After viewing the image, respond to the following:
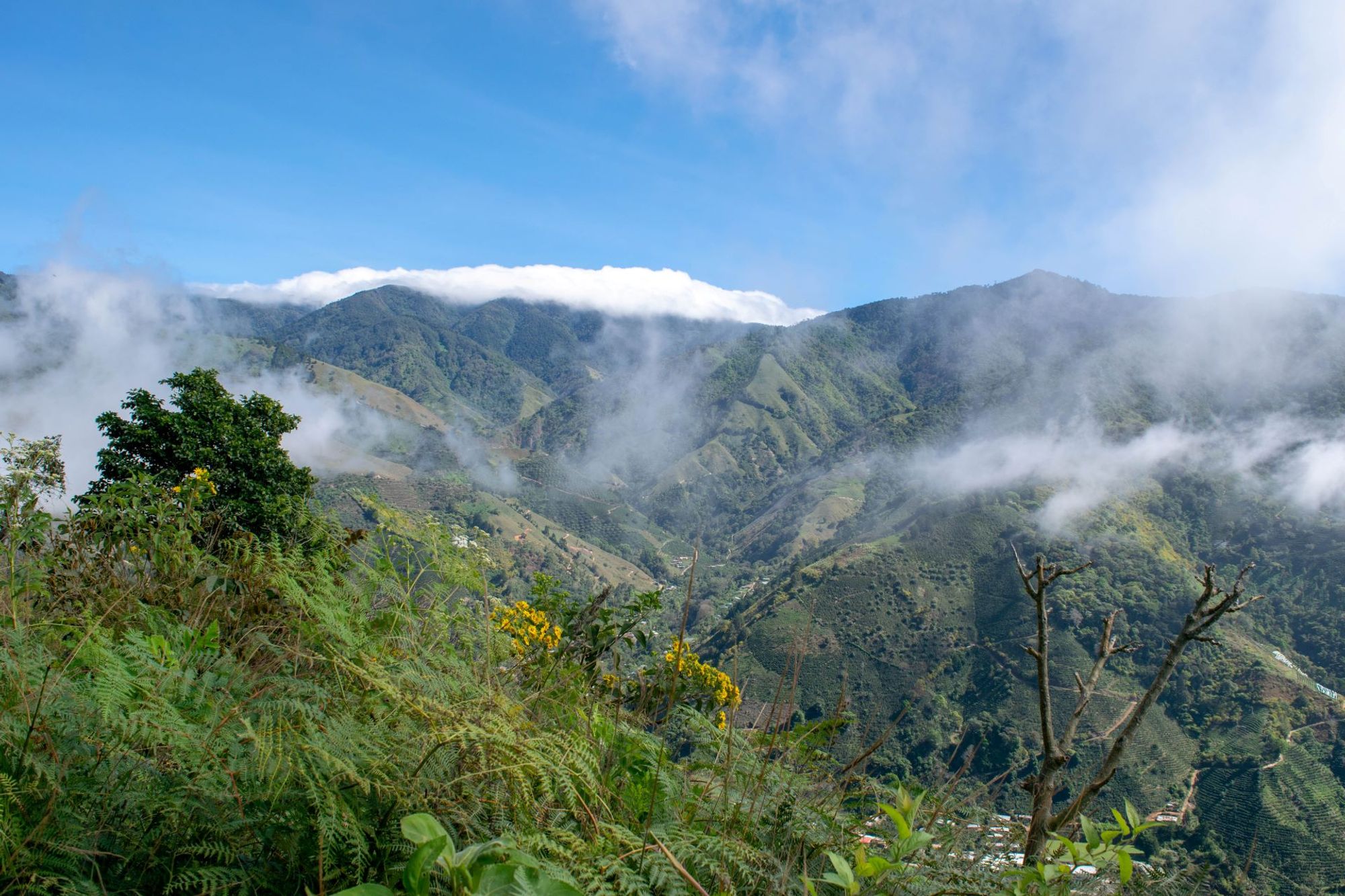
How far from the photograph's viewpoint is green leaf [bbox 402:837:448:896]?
1.25 m

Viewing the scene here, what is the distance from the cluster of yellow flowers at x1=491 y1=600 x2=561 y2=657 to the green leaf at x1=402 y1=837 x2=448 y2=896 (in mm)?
2778

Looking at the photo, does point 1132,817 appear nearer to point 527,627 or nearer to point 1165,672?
point 1165,672

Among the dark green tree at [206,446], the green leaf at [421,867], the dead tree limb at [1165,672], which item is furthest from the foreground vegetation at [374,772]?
the dark green tree at [206,446]

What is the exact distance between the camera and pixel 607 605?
4973 millimetres

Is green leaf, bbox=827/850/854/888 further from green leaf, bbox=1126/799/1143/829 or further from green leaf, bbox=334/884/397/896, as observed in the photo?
green leaf, bbox=1126/799/1143/829

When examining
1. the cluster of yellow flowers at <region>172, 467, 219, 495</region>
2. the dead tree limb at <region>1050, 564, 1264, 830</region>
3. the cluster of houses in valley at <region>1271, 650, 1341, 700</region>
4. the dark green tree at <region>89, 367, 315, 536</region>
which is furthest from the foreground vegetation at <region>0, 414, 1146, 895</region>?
the cluster of houses in valley at <region>1271, 650, 1341, 700</region>

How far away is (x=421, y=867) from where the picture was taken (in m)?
1.25

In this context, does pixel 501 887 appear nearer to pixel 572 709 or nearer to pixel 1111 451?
pixel 572 709

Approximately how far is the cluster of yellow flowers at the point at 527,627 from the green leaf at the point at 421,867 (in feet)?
9.12

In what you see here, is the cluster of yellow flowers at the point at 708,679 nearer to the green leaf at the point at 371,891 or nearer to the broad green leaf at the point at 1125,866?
the broad green leaf at the point at 1125,866

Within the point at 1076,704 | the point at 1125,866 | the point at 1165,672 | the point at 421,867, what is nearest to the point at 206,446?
the point at 421,867

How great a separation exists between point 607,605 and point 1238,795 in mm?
90098

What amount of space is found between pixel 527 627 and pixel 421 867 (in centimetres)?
358

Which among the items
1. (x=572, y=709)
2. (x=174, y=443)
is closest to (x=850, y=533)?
(x=174, y=443)
